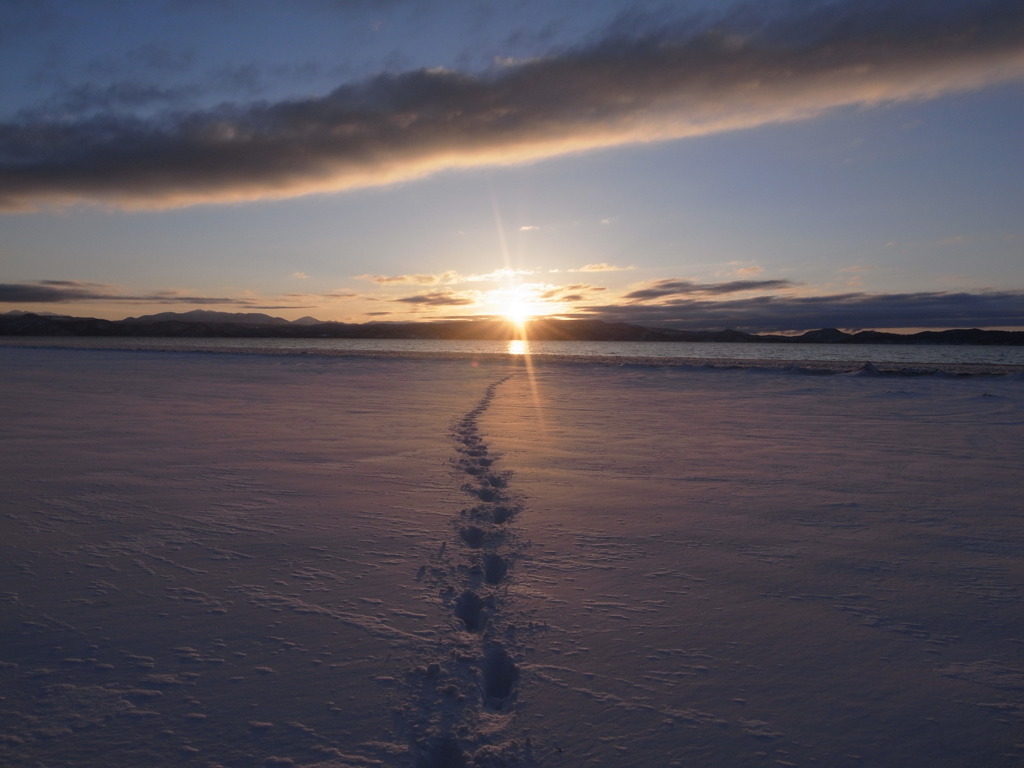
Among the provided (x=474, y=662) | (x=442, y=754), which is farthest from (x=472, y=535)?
(x=442, y=754)

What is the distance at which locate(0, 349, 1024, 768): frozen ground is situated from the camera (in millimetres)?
2639

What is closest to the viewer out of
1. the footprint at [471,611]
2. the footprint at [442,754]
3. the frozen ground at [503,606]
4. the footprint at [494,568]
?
the footprint at [442,754]

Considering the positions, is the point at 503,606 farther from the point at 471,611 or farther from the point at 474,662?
the point at 474,662

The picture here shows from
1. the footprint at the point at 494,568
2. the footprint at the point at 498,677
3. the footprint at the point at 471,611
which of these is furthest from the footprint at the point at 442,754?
the footprint at the point at 494,568

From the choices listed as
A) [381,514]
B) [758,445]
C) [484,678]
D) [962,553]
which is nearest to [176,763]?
[484,678]

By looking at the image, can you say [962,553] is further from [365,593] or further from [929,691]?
[365,593]

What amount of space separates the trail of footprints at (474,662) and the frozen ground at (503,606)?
2 cm

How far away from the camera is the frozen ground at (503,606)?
264cm

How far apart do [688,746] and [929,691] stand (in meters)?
1.36

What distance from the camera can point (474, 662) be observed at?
10.4 ft

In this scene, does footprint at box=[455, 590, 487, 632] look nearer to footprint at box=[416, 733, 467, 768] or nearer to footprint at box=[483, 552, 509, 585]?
footprint at box=[483, 552, 509, 585]

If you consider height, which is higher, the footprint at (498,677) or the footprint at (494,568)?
the footprint at (494,568)

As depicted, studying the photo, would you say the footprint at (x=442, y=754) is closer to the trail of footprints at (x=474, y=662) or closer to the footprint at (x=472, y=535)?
the trail of footprints at (x=474, y=662)

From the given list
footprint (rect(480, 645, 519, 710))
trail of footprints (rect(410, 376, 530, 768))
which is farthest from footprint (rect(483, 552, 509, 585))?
footprint (rect(480, 645, 519, 710))
